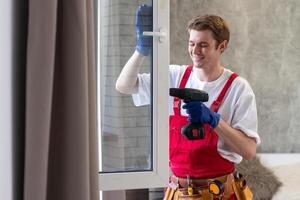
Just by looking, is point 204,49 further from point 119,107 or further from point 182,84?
point 119,107

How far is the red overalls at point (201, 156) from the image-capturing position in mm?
1717

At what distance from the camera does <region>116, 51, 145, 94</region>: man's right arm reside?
1.61 m

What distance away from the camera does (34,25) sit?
0.96 metres

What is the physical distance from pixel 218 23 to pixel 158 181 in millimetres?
674

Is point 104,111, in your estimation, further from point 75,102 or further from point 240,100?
point 75,102

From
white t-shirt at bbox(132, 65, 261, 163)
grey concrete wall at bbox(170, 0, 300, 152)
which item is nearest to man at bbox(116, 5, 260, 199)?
white t-shirt at bbox(132, 65, 261, 163)

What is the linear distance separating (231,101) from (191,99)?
0.68ft

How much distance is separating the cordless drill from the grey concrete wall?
1.33 metres

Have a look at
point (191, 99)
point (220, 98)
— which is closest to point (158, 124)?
point (191, 99)

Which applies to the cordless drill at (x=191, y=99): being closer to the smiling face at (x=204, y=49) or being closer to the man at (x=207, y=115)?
the man at (x=207, y=115)

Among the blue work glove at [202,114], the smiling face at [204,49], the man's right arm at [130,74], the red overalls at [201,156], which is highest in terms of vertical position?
the smiling face at [204,49]

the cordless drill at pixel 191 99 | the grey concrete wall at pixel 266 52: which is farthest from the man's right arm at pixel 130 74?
the grey concrete wall at pixel 266 52

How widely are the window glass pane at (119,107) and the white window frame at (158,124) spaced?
27 mm

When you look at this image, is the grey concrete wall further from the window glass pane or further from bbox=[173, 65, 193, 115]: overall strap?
the window glass pane
